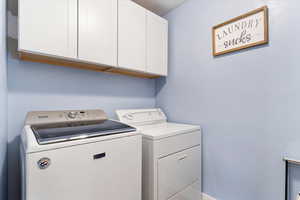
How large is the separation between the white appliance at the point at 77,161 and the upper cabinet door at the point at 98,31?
58 cm

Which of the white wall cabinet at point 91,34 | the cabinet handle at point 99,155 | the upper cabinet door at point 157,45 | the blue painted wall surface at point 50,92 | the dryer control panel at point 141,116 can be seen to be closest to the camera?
the cabinet handle at point 99,155

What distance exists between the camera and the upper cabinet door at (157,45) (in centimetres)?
175

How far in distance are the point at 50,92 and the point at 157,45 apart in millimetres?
1309

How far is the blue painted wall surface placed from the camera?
47.0 inches

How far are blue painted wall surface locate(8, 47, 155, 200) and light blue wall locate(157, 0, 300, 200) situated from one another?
826 millimetres

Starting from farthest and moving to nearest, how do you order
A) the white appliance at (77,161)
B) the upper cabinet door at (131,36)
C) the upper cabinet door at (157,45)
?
the upper cabinet door at (157,45)
the upper cabinet door at (131,36)
the white appliance at (77,161)

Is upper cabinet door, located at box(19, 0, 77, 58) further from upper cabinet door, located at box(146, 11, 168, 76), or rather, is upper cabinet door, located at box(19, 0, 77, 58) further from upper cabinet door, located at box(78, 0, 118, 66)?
upper cabinet door, located at box(146, 11, 168, 76)

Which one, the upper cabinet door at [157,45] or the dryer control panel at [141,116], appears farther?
the upper cabinet door at [157,45]

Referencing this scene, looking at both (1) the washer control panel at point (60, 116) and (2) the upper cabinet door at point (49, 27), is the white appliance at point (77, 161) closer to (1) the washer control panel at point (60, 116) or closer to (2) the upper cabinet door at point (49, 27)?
(1) the washer control panel at point (60, 116)

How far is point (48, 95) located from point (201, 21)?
1828 millimetres

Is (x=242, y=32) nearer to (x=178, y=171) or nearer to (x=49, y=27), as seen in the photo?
(x=178, y=171)

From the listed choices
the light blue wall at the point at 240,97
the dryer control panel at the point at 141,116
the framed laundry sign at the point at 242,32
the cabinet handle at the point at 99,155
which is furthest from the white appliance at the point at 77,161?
the framed laundry sign at the point at 242,32

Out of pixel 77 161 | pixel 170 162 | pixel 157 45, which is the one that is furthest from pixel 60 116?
pixel 157 45

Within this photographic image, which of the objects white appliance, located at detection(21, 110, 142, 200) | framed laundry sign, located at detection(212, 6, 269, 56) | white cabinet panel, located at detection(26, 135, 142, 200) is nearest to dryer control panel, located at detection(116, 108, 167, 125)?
white appliance, located at detection(21, 110, 142, 200)
